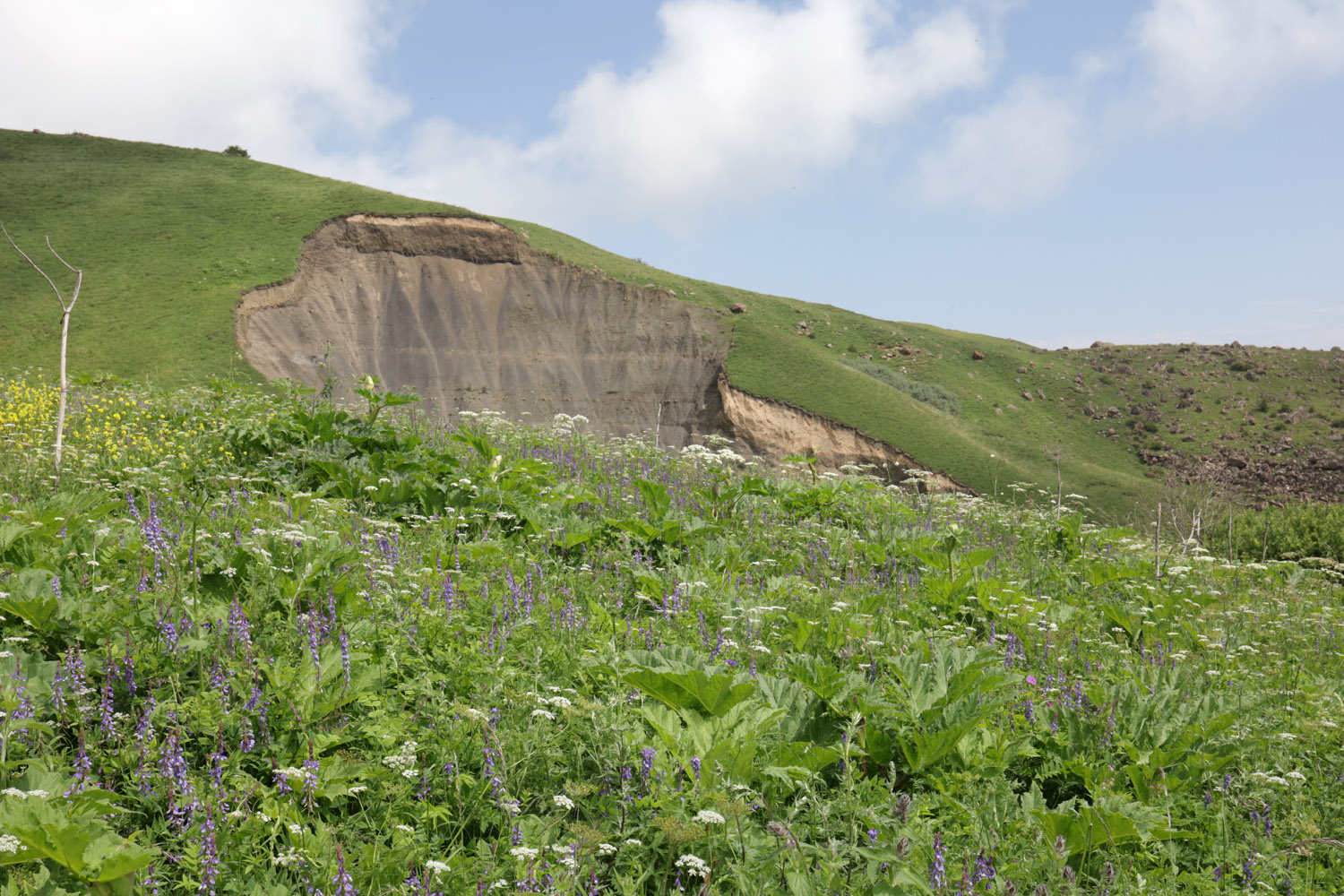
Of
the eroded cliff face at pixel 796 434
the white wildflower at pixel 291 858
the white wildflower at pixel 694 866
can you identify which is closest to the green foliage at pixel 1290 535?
the eroded cliff face at pixel 796 434

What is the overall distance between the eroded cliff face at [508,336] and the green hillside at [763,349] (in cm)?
156

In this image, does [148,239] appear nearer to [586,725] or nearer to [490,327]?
[490,327]

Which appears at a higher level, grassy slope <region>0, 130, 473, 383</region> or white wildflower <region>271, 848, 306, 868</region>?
grassy slope <region>0, 130, 473, 383</region>

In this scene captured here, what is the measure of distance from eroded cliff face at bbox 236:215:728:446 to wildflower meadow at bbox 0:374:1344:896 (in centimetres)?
3575

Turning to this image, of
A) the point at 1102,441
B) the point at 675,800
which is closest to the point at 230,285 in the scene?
the point at 675,800

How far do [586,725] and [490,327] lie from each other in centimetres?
4513

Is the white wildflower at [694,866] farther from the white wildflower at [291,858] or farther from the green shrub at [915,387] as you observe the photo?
the green shrub at [915,387]

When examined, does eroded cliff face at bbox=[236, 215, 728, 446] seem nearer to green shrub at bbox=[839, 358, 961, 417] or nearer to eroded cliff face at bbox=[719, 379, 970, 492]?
eroded cliff face at bbox=[719, 379, 970, 492]

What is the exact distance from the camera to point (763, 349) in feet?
156

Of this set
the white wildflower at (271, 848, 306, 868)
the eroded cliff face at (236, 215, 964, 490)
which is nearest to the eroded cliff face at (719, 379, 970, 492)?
the eroded cliff face at (236, 215, 964, 490)

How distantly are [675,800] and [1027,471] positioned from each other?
151ft

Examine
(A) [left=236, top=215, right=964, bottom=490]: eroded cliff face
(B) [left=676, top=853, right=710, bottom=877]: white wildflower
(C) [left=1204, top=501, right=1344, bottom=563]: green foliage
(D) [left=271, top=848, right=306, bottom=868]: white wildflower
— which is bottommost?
(D) [left=271, top=848, right=306, bottom=868]: white wildflower

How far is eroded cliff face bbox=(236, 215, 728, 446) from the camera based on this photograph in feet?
138

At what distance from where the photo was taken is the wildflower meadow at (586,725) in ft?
8.88
